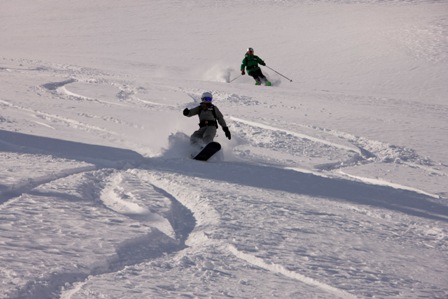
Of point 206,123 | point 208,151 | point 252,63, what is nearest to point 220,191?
point 208,151

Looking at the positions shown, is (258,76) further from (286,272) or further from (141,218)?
(286,272)

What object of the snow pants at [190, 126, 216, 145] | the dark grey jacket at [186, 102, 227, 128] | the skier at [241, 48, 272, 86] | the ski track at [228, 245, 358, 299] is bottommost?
the ski track at [228, 245, 358, 299]

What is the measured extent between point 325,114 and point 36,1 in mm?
39122

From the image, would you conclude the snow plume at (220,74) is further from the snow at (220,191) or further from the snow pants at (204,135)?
the snow pants at (204,135)

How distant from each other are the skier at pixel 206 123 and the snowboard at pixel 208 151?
441 mm

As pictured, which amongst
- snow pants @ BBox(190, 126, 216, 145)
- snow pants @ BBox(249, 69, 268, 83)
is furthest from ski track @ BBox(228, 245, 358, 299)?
snow pants @ BBox(249, 69, 268, 83)

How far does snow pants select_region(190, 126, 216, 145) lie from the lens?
7.92 m

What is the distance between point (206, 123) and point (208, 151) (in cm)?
73

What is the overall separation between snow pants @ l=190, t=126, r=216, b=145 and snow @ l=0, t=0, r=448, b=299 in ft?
0.51

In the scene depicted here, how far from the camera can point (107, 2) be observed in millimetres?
43781

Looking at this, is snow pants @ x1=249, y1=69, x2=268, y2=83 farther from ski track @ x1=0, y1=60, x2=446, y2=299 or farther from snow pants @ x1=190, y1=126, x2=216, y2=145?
ski track @ x1=0, y1=60, x2=446, y2=299

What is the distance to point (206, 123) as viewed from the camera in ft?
26.5

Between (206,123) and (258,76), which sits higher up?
(258,76)

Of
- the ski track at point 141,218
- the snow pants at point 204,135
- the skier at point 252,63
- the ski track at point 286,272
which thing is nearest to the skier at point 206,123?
the snow pants at point 204,135
